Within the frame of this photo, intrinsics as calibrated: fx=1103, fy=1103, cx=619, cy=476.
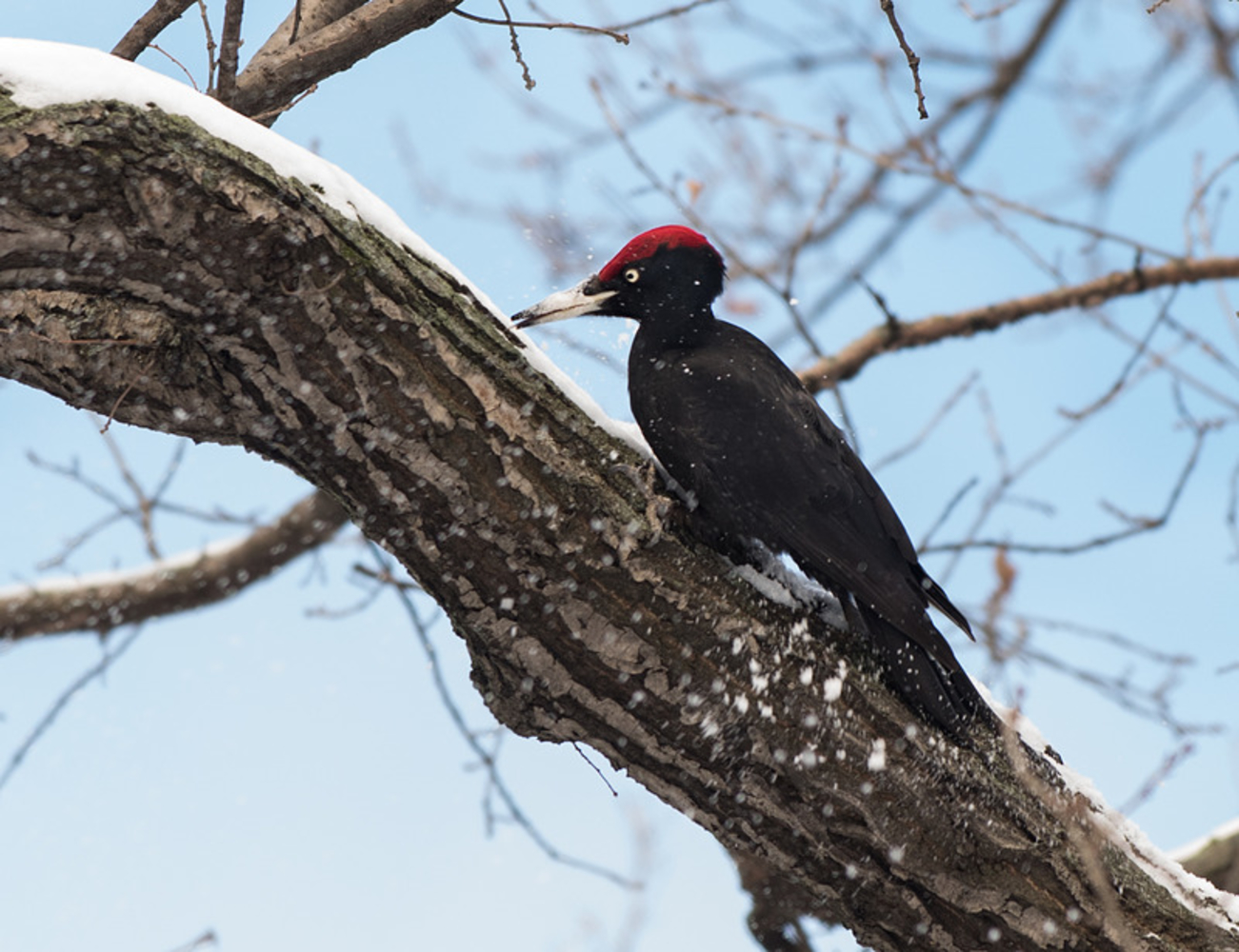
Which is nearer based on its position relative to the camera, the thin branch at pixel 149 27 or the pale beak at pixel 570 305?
the thin branch at pixel 149 27

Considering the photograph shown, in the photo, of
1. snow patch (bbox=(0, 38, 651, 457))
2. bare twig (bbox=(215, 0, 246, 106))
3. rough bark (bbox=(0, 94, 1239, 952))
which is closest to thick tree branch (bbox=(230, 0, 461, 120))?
bare twig (bbox=(215, 0, 246, 106))

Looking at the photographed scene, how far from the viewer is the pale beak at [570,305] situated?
10.2 ft

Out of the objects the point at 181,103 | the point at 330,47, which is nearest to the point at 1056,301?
the point at 330,47

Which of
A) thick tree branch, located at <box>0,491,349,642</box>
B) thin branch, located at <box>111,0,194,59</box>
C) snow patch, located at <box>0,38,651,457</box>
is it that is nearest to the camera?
snow patch, located at <box>0,38,651,457</box>

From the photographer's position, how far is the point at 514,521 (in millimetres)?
2248

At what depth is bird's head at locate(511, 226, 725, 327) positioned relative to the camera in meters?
3.16

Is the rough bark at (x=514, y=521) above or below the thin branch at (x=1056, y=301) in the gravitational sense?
below

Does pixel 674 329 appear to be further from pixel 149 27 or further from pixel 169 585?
pixel 169 585

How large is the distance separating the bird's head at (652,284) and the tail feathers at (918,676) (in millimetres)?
1051

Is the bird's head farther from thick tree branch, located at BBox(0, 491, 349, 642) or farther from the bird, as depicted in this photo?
thick tree branch, located at BBox(0, 491, 349, 642)

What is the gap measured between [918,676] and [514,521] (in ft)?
3.41

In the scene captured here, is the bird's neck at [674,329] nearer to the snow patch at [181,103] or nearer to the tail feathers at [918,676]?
the snow patch at [181,103]

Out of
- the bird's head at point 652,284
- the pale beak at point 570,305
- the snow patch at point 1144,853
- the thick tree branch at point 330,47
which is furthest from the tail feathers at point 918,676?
the thick tree branch at point 330,47

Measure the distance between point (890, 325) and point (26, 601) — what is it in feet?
12.1
